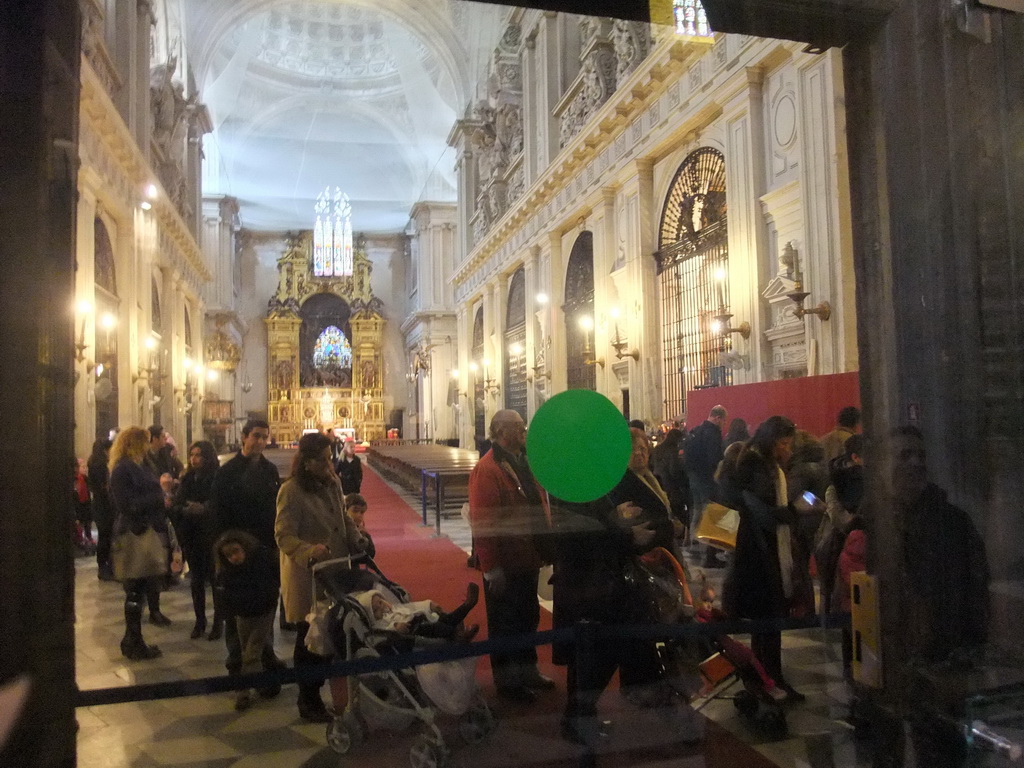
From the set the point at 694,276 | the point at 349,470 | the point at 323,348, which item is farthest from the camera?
the point at 323,348

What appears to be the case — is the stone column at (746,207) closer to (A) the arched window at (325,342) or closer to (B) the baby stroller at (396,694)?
(B) the baby stroller at (396,694)

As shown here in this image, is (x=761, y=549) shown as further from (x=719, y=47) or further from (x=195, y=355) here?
(x=195, y=355)

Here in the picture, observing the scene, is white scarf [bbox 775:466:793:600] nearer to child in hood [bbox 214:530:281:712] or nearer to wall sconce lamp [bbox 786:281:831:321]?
A: child in hood [bbox 214:530:281:712]

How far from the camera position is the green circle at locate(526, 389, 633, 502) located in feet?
10.6

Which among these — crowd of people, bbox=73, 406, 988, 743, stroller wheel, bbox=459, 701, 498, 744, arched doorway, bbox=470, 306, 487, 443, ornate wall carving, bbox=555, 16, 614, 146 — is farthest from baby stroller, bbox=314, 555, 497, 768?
arched doorway, bbox=470, 306, 487, 443

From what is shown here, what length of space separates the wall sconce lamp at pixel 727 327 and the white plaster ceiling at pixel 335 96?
13.4 metres

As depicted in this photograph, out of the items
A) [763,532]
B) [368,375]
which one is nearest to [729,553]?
[763,532]

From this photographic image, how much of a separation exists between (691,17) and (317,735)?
21.4 feet

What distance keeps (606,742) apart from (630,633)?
75cm

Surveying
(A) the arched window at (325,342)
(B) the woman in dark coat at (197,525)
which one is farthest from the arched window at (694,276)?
(A) the arched window at (325,342)

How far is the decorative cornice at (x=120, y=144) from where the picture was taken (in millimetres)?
10672

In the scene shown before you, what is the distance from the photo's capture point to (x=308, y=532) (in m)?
3.64

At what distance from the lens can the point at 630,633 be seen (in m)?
2.82

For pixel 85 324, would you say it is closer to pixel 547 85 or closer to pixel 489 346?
pixel 547 85
